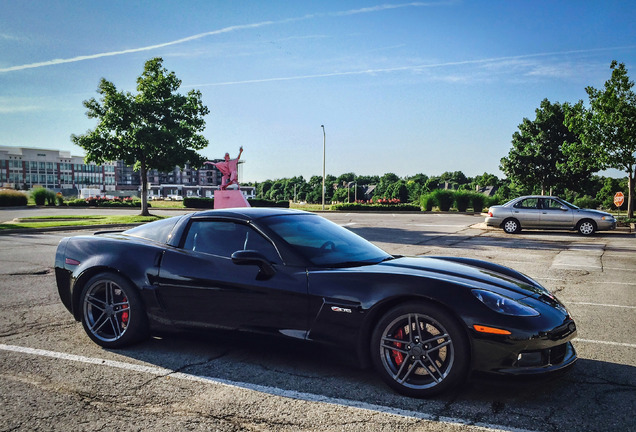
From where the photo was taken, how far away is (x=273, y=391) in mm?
3418

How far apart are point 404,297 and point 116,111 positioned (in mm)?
29483

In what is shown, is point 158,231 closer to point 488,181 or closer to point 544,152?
point 544,152

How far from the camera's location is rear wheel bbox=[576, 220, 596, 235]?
18.2 meters

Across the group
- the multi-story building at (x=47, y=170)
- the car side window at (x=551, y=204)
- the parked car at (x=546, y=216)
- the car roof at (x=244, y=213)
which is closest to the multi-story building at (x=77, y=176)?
the multi-story building at (x=47, y=170)

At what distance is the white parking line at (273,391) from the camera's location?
→ 291 centimetres

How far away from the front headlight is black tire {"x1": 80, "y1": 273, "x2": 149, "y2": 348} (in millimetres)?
2861

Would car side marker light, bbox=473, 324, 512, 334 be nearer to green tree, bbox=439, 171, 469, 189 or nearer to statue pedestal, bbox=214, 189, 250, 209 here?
statue pedestal, bbox=214, 189, 250, 209

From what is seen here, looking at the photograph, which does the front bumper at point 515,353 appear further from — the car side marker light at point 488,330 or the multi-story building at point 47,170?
the multi-story building at point 47,170

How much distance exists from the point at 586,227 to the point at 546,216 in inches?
56.4

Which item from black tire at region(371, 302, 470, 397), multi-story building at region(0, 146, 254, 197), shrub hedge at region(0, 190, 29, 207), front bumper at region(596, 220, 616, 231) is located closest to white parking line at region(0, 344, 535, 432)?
black tire at region(371, 302, 470, 397)

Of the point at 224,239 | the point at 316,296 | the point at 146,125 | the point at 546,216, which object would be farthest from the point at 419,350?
the point at 146,125

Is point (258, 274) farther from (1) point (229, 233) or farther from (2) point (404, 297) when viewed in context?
(2) point (404, 297)

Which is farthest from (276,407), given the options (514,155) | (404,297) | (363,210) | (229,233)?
(514,155)

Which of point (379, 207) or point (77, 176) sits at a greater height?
point (77, 176)
